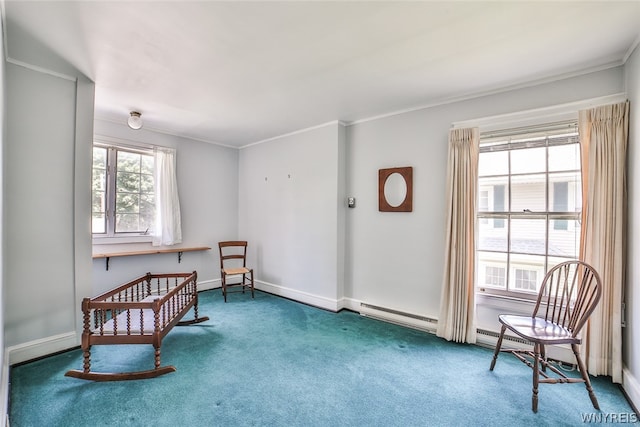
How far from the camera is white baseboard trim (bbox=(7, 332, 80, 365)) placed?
2.35 metres

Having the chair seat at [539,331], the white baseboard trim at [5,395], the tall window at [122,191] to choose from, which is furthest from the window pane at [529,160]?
the tall window at [122,191]

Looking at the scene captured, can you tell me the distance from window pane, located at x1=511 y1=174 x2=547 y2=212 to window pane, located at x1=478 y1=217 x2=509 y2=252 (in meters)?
0.19

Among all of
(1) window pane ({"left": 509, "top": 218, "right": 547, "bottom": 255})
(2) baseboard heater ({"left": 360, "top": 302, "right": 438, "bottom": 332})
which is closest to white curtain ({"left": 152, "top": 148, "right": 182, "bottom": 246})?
Result: (2) baseboard heater ({"left": 360, "top": 302, "right": 438, "bottom": 332})

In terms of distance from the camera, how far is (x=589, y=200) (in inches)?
89.0

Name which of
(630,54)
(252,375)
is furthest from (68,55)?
(630,54)

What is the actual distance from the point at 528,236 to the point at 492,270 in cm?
46

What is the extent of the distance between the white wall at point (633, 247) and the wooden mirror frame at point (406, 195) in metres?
1.72

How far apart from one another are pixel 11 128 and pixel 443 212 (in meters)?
4.03

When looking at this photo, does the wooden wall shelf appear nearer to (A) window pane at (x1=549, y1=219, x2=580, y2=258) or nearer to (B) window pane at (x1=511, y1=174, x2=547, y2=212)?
(B) window pane at (x1=511, y1=174, x2=547, y2=212)

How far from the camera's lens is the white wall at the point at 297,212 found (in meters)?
3.79

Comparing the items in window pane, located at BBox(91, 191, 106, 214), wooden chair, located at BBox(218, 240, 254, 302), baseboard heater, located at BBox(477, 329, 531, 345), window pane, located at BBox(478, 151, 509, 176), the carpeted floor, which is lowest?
the carpeted floor

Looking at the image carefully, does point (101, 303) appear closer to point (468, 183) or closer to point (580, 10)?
point (468, 183)

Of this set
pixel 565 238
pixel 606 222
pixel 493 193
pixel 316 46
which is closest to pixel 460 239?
pixel 493 193

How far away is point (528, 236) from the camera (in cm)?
267
